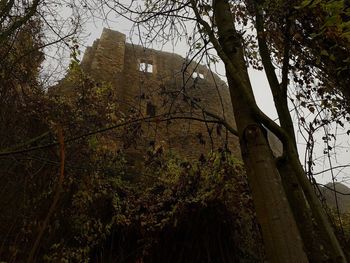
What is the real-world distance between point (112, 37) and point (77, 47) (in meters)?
11.7

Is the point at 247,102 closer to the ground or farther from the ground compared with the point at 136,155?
closer to the ground

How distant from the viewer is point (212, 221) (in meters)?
7.29

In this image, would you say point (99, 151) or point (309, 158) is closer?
point (309, 158)

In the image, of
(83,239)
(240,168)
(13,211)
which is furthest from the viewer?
(240,168)

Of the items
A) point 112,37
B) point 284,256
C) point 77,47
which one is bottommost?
point 284,256

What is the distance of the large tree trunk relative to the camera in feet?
5.49

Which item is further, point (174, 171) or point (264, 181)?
point (174, 171)

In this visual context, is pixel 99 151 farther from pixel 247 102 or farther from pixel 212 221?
pixel 247 102

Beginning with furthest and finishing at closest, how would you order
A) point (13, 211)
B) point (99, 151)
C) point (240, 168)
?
point (99, 151)
point (240, 168)
point (13, 211)

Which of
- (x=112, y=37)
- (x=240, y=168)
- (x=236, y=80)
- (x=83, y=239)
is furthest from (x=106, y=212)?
(x=112, y=37)

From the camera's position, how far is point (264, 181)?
1860 millimetres

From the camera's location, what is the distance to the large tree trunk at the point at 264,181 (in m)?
1.67

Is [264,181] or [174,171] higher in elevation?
[174,171]

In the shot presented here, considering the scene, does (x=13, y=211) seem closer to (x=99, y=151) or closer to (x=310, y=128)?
(x=99, y=151)
